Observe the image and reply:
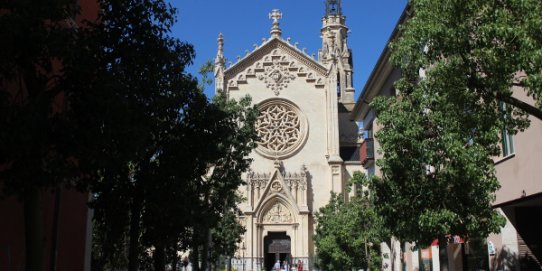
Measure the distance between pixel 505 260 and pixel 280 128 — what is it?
35.3 m

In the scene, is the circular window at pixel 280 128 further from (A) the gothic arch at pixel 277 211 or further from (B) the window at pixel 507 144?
(B) the window at pixel 507 144

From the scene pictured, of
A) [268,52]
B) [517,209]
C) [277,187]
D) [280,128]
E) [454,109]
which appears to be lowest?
[517,209]

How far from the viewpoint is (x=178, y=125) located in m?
13.8

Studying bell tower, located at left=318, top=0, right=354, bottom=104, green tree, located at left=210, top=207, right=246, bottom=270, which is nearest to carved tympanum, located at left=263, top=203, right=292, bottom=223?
green tree, located at left=210, top=207, right=246, bottom=270

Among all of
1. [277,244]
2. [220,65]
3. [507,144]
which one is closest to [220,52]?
[220,65]

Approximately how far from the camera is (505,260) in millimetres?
17078

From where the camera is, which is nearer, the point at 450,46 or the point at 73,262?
the point at 450,46

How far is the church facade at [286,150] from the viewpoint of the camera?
48.8m

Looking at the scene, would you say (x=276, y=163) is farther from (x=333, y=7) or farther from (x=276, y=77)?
(x=333, y=7)

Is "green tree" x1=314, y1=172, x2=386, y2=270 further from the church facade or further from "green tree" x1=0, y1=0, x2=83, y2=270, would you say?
"green tree" x1=0, y1=0, x2=83, y2=270

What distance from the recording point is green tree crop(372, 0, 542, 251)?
8969 mm

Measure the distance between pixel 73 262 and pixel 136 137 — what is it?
8795mm

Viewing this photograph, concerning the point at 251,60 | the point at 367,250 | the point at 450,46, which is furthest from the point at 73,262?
the point at 251,60

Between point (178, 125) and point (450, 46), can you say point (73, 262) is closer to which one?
point (178, 125)
